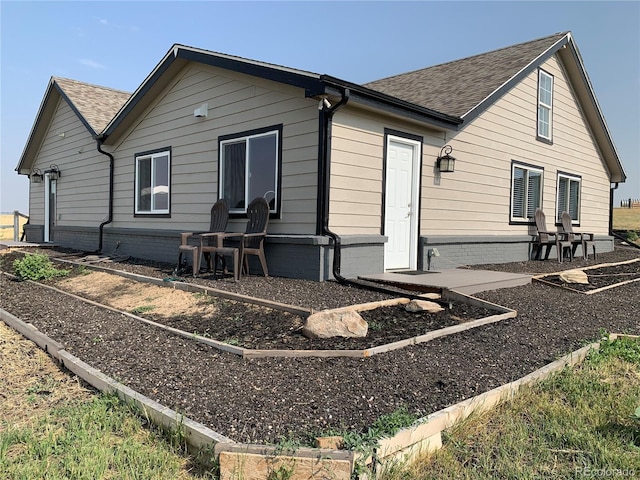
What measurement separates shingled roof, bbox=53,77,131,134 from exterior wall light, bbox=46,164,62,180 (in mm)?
2470

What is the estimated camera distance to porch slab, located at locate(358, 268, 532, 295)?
19.1 feet

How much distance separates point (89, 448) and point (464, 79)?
10529mm

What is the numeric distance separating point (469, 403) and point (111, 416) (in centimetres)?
204

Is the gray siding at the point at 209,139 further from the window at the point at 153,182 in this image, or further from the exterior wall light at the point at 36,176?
the exterior wall light at the point at 36,176

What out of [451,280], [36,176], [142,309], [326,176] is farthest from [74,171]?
[451,280]

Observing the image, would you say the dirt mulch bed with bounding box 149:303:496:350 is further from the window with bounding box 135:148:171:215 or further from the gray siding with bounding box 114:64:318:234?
the window with bounding box 135:148:171:215

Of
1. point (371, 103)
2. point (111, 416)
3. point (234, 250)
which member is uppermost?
point (371, 103)

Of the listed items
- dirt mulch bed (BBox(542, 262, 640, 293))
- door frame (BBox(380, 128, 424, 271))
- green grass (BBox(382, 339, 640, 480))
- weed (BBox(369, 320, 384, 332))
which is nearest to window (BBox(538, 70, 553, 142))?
dirt mulch bed (BBox(542, 262, 640, 293))

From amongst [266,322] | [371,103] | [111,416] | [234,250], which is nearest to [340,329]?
[266,322]

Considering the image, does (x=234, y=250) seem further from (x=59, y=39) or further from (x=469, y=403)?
(x=59, y=39)

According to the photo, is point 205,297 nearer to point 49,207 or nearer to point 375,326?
point 375,326

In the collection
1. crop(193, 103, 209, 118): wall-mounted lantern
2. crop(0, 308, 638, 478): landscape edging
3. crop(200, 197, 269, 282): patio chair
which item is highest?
crop(193, 103, 209, 118): wall-mounted lantern

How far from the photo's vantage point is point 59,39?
10188 mm

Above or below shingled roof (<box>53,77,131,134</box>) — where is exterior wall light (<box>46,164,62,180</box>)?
below
